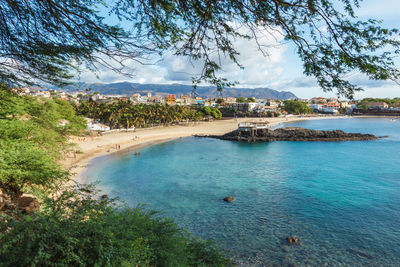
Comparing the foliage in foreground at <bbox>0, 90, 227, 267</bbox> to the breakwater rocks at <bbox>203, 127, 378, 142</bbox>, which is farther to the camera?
the breakwater rocks at <bbox>203, 127, 378, 142</bbox>

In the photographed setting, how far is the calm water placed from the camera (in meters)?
11.2

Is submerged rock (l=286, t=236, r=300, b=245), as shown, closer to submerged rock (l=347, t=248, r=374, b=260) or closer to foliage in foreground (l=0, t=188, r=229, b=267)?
submerged rock (l=347, t=248, r=374, b=260)

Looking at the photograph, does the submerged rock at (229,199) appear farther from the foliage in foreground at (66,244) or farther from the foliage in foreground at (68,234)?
the foliage in foreground at (66,244)

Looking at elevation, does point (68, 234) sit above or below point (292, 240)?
above

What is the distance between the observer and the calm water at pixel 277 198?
11250 mm

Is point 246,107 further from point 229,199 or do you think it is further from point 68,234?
point 68,234

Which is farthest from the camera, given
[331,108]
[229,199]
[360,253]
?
[331,108]

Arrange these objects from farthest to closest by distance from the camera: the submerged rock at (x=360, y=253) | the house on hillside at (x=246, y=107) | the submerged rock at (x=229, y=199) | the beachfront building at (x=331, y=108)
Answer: the beachfront building at (x=331, y=108)
the house on hillside at (x=246, y=107)
the submerged rock at (x=229, y=199)
the submerged rock at (x=360, y=253)

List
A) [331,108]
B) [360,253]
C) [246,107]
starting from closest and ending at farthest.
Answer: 1. [360,253]
2. [246,107]
3. [331,108]

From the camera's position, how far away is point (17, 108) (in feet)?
39.2

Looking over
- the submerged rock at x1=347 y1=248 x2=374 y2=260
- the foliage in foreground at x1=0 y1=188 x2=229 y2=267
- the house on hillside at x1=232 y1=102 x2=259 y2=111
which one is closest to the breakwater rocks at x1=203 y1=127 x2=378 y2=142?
the submerged rock at x1=347 y1=248 x2=374 y2=260

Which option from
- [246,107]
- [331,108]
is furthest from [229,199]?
[331,108]

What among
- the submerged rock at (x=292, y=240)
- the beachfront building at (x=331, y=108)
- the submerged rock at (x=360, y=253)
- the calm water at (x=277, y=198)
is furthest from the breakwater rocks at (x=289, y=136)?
the beachfront building at (x=331, y=108)

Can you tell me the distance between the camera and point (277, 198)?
17.6 metres
